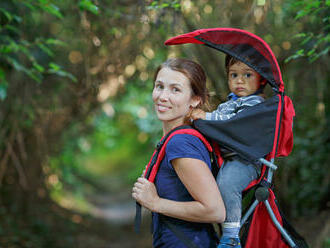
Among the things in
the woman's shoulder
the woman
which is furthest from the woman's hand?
the woman's shoulder

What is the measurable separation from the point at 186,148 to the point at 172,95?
0.33 meters

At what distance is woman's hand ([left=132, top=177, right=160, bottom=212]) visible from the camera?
182cm

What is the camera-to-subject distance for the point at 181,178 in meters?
1.73

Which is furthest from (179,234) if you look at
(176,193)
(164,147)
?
(164,147)

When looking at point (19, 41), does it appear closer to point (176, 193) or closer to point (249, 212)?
point (176, 193)

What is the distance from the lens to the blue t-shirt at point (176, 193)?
5.79 ft

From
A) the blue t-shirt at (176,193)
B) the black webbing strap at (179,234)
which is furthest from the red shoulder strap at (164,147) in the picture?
the black webbing strap at (179,234)

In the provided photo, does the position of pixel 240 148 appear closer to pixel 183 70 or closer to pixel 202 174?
pixel 202 174

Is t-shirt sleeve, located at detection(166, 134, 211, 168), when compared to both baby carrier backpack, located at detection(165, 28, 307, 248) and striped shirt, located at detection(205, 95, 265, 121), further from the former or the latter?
striped shirt, located at detection(205, 95, 265, 121)

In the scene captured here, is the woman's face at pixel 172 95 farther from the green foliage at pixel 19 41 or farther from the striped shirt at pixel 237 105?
the green foliage at pixel 19 41

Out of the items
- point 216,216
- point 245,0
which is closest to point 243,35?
point 216,216

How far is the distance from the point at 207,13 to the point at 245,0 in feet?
1.71

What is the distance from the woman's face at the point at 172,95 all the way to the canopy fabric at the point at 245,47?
24 cm

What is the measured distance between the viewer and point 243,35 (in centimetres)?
195
